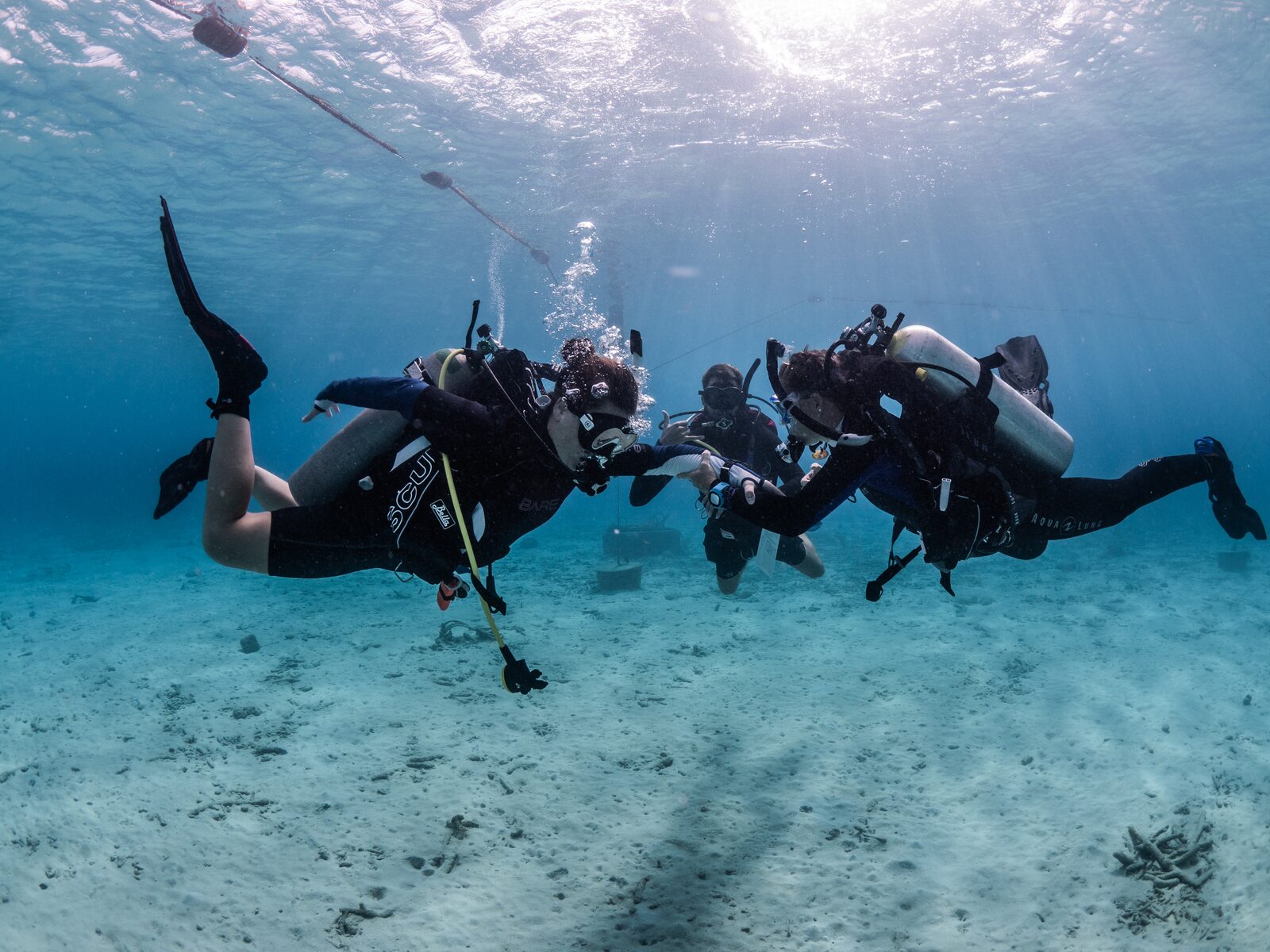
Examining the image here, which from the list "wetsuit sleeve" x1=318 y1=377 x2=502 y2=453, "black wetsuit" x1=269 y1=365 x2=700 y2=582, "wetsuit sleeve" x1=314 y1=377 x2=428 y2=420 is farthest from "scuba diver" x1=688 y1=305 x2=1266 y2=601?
"wetsuit sleeve" x1=314 y1=377 x2=428 y2=420

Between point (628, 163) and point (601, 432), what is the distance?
A: 1970 centimetres

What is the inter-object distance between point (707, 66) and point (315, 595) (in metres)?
15.4

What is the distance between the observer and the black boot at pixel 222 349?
3.72 meters

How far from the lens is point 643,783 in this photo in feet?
19.2

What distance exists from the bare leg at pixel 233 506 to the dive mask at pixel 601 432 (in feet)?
6.32

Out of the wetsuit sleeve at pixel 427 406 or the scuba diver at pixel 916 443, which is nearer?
the wetsuit sleeve at pixel 427 406

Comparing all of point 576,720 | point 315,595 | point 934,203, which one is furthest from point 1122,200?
point 315,595

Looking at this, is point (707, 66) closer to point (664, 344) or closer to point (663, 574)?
point (663, 574)

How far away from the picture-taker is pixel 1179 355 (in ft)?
318

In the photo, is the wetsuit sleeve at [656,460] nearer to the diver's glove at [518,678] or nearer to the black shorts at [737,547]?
the diver's glove at [518,678]

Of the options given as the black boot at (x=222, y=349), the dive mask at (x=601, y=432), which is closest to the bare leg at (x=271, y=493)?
the black boot at (x=222, y=349)

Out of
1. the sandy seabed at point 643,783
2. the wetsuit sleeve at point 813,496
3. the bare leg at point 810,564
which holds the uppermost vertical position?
the wetsuit sleeve at point 813,496

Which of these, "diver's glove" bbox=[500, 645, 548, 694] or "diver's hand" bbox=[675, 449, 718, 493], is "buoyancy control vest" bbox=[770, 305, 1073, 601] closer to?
"diver's hand" bbox=[675, 449, 718, 493]

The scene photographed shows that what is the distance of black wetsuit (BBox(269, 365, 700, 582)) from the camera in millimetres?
3721
